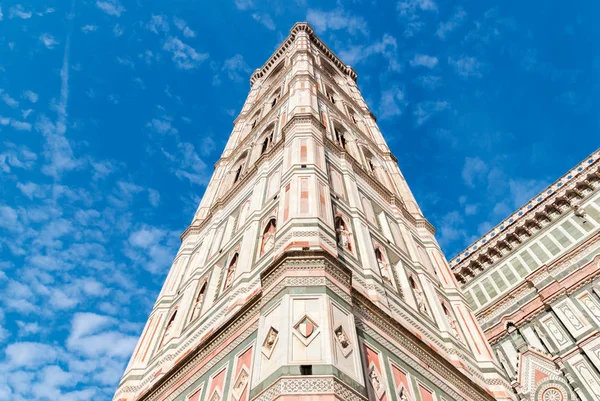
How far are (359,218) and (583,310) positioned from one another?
612 cm

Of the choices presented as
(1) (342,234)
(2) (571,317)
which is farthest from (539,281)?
(1) (342,234)

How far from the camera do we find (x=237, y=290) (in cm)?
794

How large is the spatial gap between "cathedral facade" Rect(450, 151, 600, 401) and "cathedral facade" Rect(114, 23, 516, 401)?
9.18 ft

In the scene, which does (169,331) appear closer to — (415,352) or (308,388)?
(415,352)

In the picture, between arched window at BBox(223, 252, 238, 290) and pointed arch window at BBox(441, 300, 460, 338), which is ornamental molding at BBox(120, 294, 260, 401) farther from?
pointed arch window at BBox(441, 300, 460, 338)

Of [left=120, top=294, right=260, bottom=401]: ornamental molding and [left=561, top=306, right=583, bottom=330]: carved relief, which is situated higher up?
[left=561, top=306, right=583, bottom=330]: carved relief

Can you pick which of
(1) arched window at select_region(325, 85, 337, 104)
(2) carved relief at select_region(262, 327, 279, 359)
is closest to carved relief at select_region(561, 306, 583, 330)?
Result: (2) carved relief at select_region(262, 327, 279, 359)

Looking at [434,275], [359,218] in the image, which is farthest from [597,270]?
[359,218]

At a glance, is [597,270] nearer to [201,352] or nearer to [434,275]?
[434,275]

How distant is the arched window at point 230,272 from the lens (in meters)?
8.74

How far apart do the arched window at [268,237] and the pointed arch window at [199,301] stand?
162 cm

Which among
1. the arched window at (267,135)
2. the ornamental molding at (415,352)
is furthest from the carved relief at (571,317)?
the arched window at (267,135)

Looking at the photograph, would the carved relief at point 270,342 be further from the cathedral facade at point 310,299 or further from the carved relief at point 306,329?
the carved relief at point 306,329

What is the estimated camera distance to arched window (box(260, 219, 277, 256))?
27.3ft
